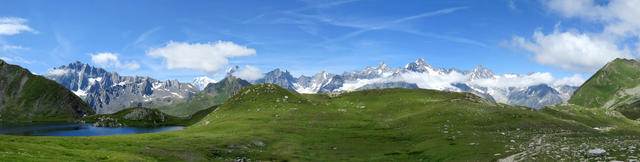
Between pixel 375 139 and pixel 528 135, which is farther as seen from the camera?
pixel 375 139

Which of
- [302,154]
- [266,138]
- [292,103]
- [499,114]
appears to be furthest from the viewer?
[292,103]

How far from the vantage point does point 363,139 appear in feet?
286

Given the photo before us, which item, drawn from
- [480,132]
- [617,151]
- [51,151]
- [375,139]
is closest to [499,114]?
[480,132]

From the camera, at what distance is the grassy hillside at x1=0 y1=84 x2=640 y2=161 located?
51938 millimetres

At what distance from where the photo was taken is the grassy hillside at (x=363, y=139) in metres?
51.9

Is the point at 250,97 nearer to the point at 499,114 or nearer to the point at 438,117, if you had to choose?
the point at 438,117

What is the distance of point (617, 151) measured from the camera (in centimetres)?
4206

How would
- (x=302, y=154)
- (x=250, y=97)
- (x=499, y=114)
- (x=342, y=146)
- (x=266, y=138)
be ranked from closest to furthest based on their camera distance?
(x=302, y=154), (x=342, y=146), (x=266, y=138), (x=499, y=114), (x=250, y=97)

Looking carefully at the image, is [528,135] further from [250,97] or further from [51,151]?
[250,97]

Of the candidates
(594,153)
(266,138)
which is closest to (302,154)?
(266,138)

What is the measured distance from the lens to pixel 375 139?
8644 centimetres

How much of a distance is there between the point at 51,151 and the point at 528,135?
8402 cm

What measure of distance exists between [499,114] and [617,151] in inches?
2566

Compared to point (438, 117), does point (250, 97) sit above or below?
above
